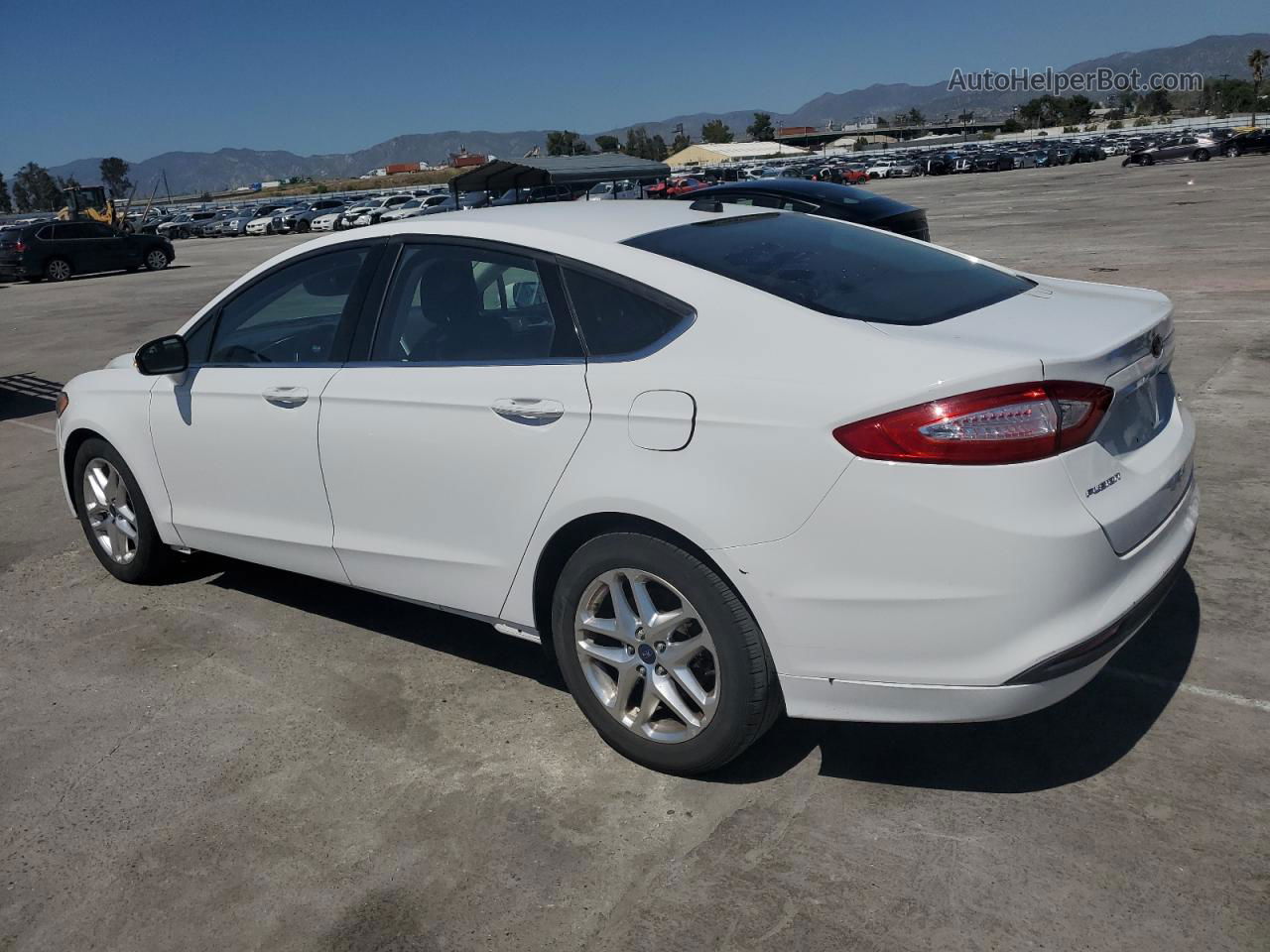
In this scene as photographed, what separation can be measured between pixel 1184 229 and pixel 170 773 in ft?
66.3

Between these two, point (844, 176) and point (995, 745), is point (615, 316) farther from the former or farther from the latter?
point (844, 176)

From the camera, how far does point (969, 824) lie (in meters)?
2.91

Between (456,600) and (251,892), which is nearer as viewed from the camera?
(251,892)

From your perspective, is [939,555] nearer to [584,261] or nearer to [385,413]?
[584,261]

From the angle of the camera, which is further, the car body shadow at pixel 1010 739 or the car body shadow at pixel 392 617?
the car body shadow at pixel 392 617

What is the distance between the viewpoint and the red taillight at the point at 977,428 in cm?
260

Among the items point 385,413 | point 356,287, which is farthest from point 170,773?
point 356,287

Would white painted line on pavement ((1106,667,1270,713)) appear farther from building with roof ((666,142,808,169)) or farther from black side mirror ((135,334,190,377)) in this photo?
building with roof ((666,142,808,169))

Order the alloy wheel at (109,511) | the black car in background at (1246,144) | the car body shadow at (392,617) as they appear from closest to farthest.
Result: the car body shadow at (392,617) < the alloy wheel at (109,511) < the black car in background at (1246,144)

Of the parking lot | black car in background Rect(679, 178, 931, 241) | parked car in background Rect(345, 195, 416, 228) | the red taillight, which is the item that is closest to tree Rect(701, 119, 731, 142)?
parked car in background Rect(345, 195, 416, 228)

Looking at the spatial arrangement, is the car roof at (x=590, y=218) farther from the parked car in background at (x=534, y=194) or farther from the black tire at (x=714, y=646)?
the parked car in background at (x=534, y=194)

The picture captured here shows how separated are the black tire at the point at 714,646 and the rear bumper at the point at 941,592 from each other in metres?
0.08

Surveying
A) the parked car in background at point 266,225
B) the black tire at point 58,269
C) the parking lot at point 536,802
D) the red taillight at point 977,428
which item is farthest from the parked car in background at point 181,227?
the red taillight at point 977,428

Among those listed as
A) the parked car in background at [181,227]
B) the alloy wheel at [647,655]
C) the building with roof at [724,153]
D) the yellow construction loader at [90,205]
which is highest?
the building with roof at [724,153]
